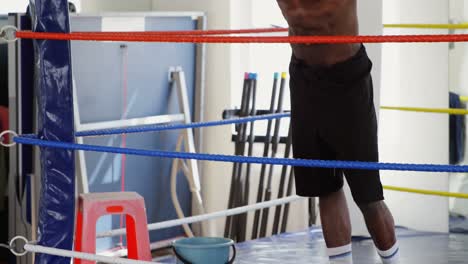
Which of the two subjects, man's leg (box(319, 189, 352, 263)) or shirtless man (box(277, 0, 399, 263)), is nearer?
shirtless man (box(277, 0, 399, 263))

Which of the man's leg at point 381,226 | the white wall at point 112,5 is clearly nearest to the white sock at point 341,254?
the man's leg at point 381,226

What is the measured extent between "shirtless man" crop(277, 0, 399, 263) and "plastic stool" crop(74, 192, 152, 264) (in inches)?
22.2

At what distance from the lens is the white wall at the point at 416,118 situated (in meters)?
4.88

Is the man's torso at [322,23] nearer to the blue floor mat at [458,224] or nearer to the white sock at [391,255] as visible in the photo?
the white sock at [391,255]

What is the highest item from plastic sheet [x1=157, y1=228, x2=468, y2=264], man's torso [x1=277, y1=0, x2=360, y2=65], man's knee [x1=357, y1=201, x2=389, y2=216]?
man's torso [x1=277, y1=0, x2=360, y2=65]

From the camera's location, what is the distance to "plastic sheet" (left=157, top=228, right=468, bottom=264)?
408 centimetres

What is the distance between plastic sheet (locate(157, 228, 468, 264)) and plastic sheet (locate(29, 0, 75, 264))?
4.51ft

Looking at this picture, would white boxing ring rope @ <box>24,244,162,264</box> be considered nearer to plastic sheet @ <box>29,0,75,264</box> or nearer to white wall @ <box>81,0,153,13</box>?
plastic sheet @ <box>29,0,75,264</box>

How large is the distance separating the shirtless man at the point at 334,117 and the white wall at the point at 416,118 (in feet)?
5.04

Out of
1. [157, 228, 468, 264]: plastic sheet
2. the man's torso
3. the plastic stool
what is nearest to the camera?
the plastic stool

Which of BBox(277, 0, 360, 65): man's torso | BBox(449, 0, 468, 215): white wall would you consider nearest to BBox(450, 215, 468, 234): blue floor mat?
BBox(449, 0, 468, 215): white wall

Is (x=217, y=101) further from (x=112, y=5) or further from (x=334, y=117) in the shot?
(x=334, y=117)

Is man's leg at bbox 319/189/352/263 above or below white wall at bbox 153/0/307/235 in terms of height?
below

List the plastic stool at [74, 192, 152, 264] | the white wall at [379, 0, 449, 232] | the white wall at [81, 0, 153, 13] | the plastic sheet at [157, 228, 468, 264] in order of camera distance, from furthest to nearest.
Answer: the white wall at [81, 0, 153, 13], the white wall at [379, 0, 449, 232], the plastic sheet at [157, 228, 468, 264], the plastic stool at [74, 192, 152, 264]
